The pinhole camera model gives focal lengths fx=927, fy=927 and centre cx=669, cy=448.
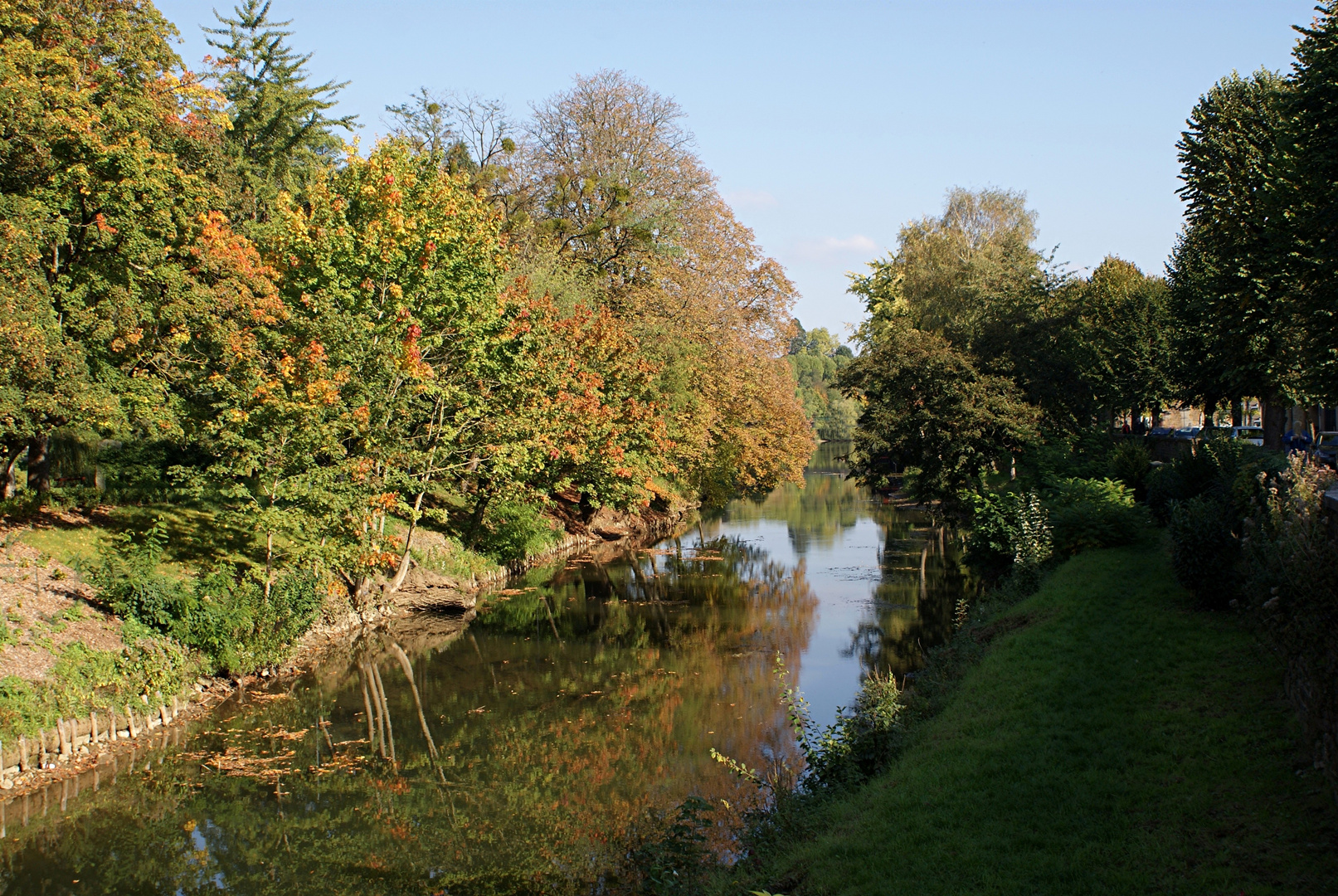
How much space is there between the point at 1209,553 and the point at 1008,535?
1007cm

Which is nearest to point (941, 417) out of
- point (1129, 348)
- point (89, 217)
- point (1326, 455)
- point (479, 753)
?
point (1326, 455)

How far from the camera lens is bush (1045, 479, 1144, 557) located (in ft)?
81.1

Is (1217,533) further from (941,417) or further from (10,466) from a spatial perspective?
(10,466)

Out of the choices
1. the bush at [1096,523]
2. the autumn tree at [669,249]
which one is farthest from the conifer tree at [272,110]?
the bush at [1096,523]

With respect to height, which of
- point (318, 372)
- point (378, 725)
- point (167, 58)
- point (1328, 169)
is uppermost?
point (167, 58)

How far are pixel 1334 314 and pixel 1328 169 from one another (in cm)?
259

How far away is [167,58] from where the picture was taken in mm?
23531

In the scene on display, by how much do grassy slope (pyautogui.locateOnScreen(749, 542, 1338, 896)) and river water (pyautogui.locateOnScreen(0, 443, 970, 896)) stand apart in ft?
10.8

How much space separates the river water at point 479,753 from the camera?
484 inches

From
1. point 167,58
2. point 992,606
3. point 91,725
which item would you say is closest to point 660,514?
point 992,606

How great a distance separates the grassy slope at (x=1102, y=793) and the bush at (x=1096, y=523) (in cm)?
948

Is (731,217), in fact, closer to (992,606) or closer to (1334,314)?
(992,606)

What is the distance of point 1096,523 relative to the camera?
81.4 ft

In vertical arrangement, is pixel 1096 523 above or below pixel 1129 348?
below
